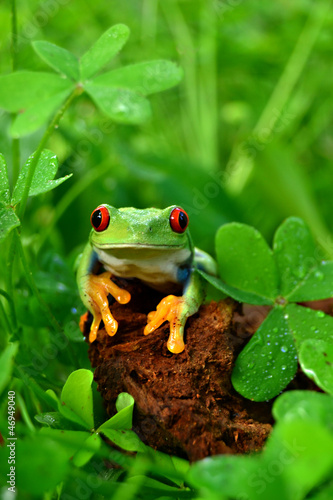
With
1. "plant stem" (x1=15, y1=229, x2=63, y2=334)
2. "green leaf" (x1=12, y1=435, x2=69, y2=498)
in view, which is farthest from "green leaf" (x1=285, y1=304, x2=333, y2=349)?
"green leaf" (x1=12, y1=435, x2=69, y2=498)

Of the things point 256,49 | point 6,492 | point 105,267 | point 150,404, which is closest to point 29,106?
point 105,267

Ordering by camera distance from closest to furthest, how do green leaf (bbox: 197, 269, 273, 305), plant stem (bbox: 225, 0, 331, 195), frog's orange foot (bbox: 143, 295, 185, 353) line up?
frog's orange foot (bbox: 143, 295, 185, 353), green leaf (bbox: 197, 269, 273, 305), plant stem (bbox: 225, 0, 331, 195)

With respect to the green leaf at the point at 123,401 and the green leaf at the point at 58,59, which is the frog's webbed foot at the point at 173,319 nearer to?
the green leaf at the point at 123,401

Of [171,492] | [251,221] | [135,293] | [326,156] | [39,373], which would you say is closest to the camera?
[171,492]

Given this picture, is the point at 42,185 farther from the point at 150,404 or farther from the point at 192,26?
the point at 192,26

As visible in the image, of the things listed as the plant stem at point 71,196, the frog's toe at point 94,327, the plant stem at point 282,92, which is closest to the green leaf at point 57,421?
the frog's toe at point 94,327

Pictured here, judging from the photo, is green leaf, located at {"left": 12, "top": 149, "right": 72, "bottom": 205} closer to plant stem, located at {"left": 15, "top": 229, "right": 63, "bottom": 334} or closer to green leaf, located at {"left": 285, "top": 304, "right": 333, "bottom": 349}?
plant stem, located at {"left": 15, "top": 229, "right": 63, "bottom": 334}
